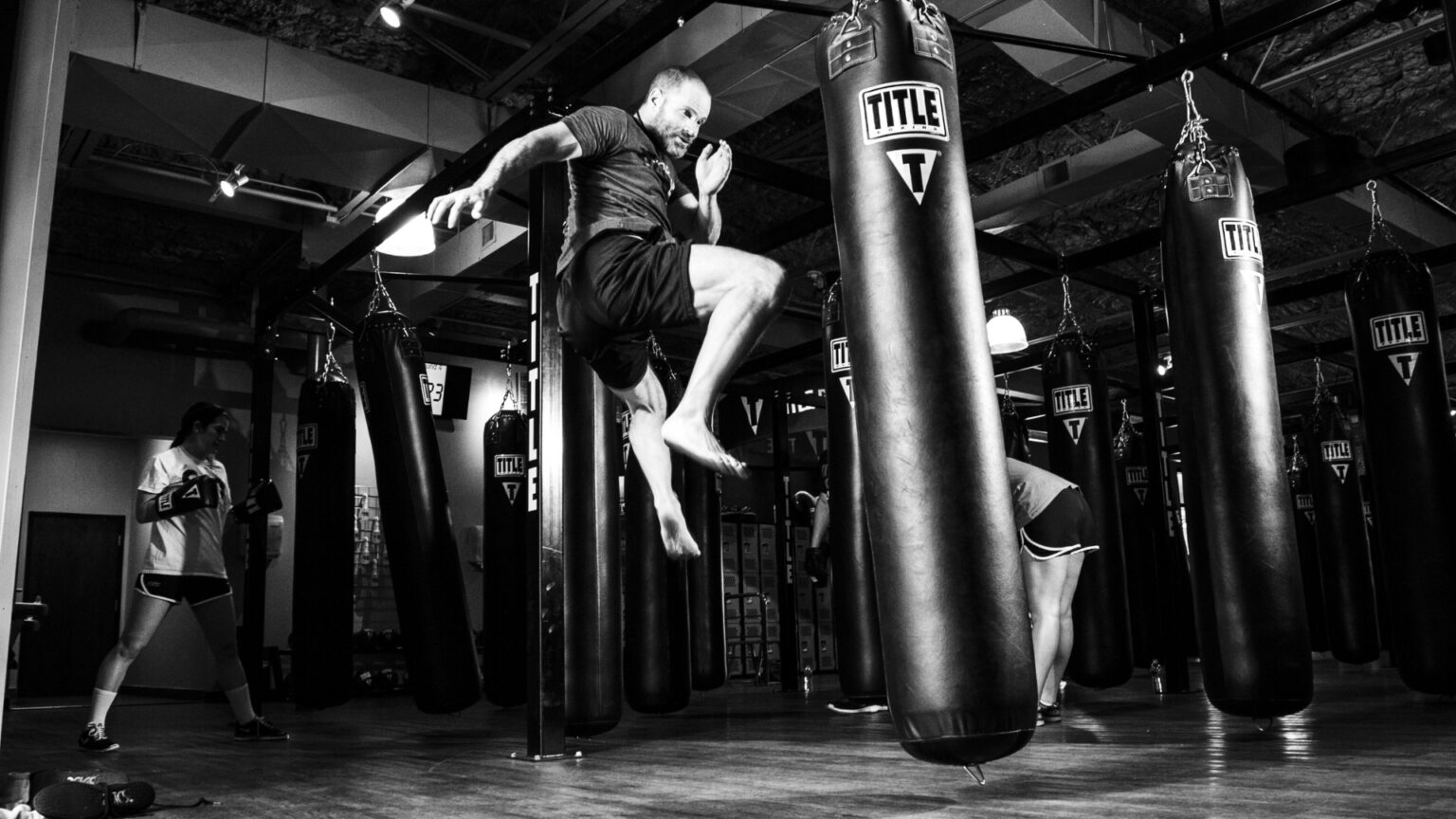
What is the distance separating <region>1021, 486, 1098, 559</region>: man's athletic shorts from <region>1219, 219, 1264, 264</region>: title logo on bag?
1361 millimetres

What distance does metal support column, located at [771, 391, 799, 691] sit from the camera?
945cm

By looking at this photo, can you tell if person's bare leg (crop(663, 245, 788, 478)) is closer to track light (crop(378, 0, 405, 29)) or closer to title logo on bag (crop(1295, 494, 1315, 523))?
track light (crop(378, 0, 405, 29))

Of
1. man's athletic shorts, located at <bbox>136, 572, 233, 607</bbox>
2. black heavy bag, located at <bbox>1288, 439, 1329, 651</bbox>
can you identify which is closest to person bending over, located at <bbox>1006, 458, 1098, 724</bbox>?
man's athletic shorts, located at <bbox>136, 572, 233, 607</bbox>

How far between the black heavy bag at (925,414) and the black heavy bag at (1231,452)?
1.82 m

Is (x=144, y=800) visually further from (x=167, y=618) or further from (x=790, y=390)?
(x=167, y=618)

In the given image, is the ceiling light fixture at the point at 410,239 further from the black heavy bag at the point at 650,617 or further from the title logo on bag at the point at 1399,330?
the title logo on bag at the point at 1399,330

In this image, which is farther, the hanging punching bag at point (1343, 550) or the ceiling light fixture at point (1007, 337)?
the hanging punching bag at point (1343, 550)

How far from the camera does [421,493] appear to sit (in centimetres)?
529

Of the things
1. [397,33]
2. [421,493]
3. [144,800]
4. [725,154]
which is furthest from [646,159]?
[397,33]

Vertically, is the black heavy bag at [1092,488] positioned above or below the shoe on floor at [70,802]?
above

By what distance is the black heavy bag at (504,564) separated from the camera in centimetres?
609

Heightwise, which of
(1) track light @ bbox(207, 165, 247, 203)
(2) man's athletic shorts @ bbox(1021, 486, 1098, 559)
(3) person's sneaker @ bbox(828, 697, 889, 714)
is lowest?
(3) person's sneaker @ bbox(828, 697, 889, 714)

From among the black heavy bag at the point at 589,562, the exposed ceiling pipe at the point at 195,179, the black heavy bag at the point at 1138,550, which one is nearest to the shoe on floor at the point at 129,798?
the black heavy bag at the point at 589,562

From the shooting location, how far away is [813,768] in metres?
3.49
